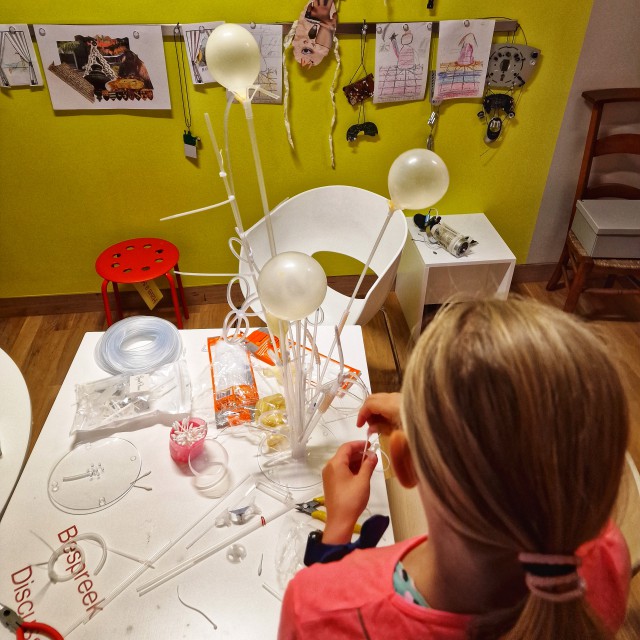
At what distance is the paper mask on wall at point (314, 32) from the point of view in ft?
6.40

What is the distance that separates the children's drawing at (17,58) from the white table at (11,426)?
132 centimetres

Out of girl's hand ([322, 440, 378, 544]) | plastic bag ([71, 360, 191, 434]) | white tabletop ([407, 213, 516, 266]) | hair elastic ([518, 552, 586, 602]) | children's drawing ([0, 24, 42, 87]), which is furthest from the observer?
white tabletop ([407, 213, 516, 266])

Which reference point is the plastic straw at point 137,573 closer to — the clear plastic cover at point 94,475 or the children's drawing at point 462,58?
the clear plastic cover at point 94,475

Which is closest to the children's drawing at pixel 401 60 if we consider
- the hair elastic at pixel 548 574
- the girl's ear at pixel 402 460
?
the girl's ear at pixel 402 460

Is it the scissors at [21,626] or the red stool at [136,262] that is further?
the red stool at [136,262]

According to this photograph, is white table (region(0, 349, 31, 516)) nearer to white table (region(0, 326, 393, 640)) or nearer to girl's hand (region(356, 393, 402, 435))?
white table (region(0, 326, 393, 640))

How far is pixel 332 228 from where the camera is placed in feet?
6.91

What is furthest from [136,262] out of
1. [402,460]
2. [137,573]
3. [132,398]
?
[402,460]

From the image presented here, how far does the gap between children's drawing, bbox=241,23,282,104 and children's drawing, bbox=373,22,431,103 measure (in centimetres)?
39

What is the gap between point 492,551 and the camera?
0.57 m

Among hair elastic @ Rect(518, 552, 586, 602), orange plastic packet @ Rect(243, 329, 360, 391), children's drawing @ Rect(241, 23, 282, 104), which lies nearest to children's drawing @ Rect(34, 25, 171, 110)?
children's drawing @ Rect(241, 23, 282, 104)

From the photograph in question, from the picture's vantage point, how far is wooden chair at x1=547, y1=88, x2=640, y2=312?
2193 millimetres

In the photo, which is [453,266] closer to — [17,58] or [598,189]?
[598,189]

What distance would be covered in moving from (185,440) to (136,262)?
52.1 inches
